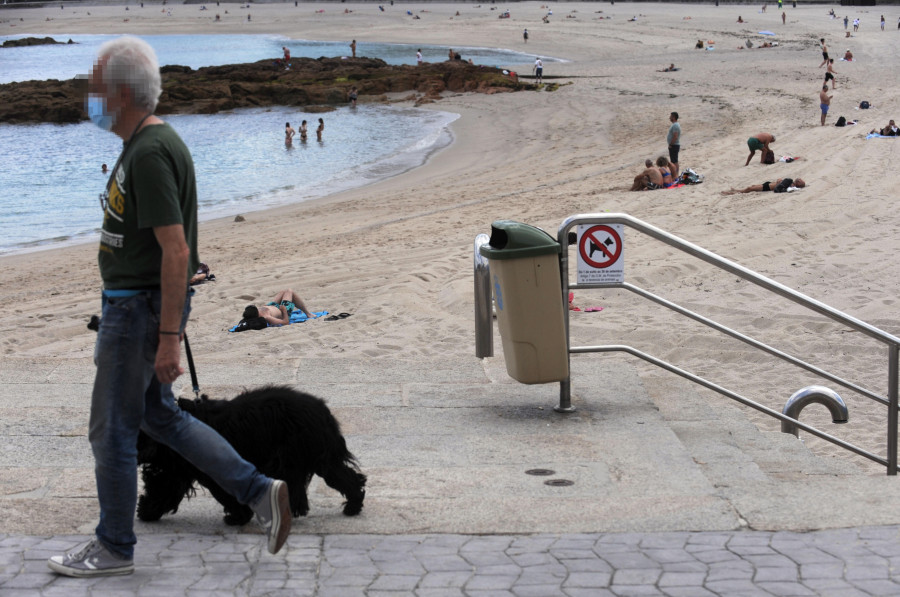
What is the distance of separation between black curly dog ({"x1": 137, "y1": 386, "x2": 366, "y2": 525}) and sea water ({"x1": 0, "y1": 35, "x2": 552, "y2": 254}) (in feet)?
52.2

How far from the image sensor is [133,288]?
2.90 m

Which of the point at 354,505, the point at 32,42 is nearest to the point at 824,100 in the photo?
the point at 354,505

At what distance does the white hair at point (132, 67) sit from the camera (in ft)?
9.18

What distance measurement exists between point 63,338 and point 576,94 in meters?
28.8

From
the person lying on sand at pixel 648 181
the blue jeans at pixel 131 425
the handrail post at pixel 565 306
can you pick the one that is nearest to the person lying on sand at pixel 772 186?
the person lying on sand at pixel 648 181

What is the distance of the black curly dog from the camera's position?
341cm

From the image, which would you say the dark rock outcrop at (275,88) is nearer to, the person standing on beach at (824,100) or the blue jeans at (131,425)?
the person standing on beach at (824,100)

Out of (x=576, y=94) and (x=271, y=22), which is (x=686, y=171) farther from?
(x=271, y=22)

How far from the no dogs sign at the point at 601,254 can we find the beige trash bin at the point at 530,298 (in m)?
0.24

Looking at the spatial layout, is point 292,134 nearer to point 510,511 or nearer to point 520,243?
point 520,243

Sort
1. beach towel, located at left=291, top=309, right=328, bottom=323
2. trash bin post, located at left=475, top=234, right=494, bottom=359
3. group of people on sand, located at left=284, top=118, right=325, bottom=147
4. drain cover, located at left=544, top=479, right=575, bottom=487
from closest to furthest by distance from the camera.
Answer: drain cover, located at left=544, top=479, right=575, bottom=487 < trash bin post, located at left=475, top=234, right=494, bottom=359 < beach towel, located at left=291, top=309, right=328, bottom=323 < group of people on sand, located at left=284, top=118, right=325, bottom=147

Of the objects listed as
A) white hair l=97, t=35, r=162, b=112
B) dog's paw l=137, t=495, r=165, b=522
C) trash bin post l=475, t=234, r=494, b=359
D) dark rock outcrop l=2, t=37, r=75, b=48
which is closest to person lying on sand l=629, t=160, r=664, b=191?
trash bin post l=475, t=234, r=494, b=359

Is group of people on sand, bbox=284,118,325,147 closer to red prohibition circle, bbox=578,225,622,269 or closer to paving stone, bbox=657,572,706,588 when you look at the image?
red prohibition circle, bbox=578,225,622,269

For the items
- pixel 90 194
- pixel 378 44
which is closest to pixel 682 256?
pixel 90 194
